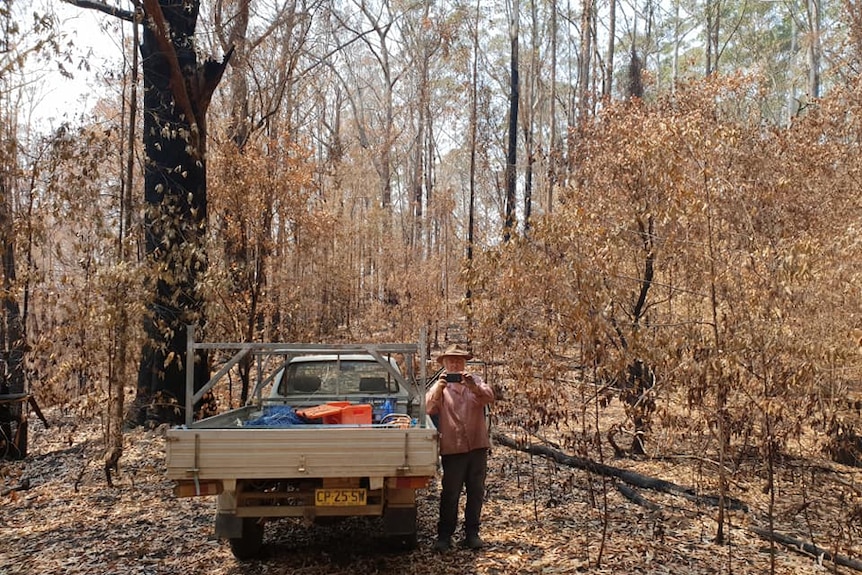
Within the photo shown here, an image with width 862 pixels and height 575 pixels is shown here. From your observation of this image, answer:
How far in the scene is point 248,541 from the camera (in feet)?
18.2

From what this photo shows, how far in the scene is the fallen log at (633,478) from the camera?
7.21 metres

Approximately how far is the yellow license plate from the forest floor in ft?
2.16

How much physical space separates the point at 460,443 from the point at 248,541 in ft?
6.21

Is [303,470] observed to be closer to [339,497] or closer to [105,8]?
[339,497]

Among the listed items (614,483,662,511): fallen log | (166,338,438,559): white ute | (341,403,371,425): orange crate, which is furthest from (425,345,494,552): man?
(614,483,662,511): fallen log

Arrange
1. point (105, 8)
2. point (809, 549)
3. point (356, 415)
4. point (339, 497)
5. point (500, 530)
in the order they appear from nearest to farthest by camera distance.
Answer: point (339, 497) < point (809, 549) < point (356, 415) < point (500, 530) < point (105, 8)

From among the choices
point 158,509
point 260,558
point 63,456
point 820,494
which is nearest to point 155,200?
point 63,456

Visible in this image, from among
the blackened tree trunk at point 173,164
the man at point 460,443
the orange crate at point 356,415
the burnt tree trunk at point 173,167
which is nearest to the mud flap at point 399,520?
the man at point 460,443

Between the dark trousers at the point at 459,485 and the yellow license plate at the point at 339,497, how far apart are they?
35.2 inches

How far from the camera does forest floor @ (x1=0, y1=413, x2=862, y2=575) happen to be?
5.59 m

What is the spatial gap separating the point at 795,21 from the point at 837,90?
84.9ft

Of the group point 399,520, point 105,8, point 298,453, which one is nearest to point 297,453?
point 298,453

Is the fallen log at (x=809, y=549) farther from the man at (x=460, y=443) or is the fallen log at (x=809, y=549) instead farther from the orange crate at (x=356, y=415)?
the orange crate at (x=356, y=415)

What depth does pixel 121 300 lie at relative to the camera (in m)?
7.66
